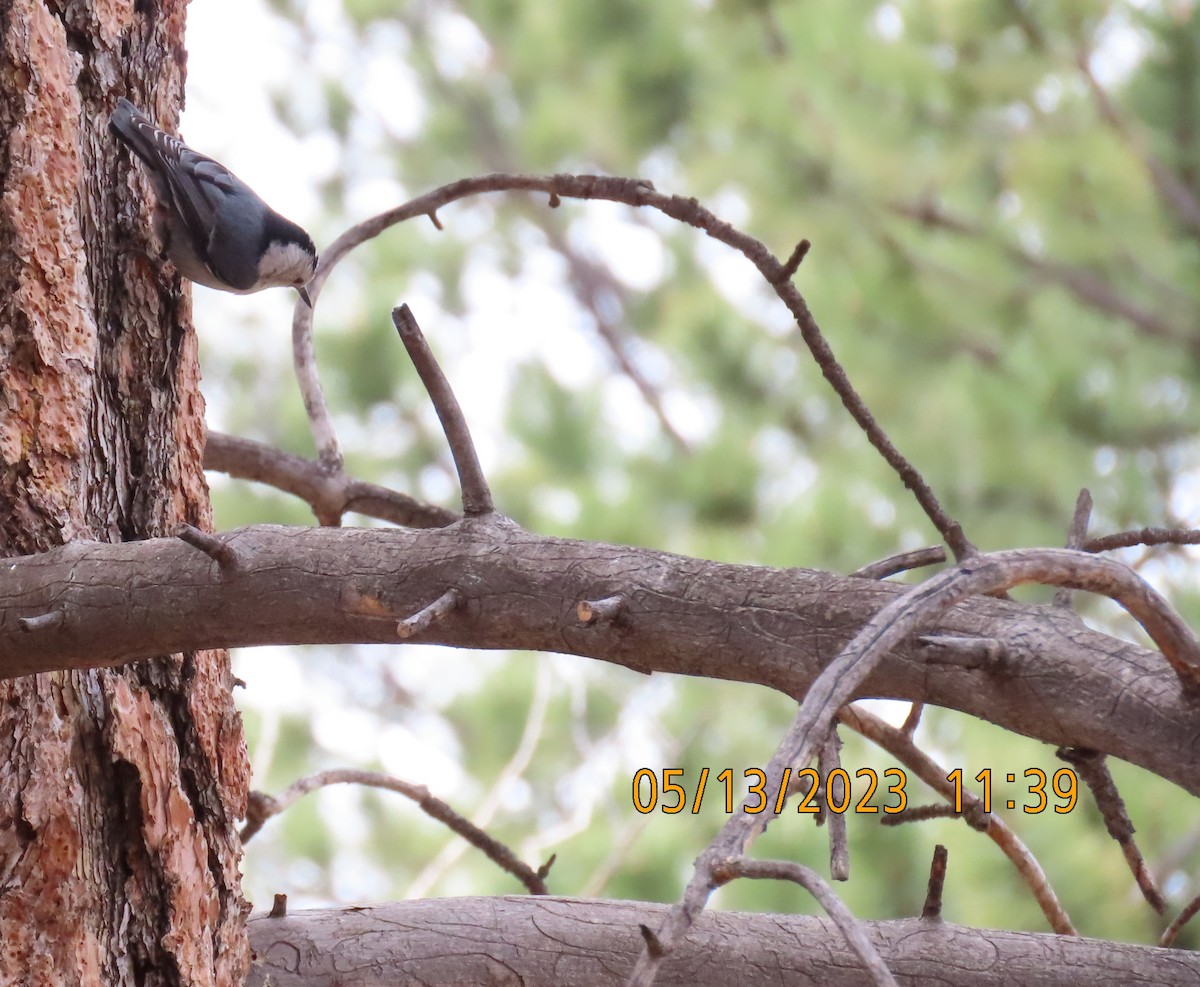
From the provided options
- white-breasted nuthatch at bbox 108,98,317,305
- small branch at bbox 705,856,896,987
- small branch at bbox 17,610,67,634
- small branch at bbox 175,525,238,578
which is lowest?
small branch at bbox 705,856,896,987

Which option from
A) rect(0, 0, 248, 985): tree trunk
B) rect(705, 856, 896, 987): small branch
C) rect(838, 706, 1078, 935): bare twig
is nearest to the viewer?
rect(705, 856, 896, 987): small branch

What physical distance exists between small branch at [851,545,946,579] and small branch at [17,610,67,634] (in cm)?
54

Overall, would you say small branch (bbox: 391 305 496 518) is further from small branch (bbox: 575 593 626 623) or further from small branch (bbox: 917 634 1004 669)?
small branch (bbox: 917 634 1004 669)

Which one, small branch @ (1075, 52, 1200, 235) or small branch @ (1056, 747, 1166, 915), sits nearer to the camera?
small branch @ (1056, 747, 1166, 915)

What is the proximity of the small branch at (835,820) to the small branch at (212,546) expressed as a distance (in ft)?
1.31

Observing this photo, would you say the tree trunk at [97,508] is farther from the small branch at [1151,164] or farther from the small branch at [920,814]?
the small branch at [1151,164]

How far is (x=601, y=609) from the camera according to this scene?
0.75m

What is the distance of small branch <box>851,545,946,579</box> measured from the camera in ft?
2.91

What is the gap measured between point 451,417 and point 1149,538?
535mm

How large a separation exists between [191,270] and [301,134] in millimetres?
5259

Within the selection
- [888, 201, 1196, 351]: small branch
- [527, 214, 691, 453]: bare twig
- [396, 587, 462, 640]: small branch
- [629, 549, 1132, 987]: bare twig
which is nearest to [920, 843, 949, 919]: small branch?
[629, 549, 1132, 987]: bare twig

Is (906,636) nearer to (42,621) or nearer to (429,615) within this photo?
(429,615)

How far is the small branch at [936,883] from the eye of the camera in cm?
87

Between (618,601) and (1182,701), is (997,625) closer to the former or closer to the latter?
(1182,701)
